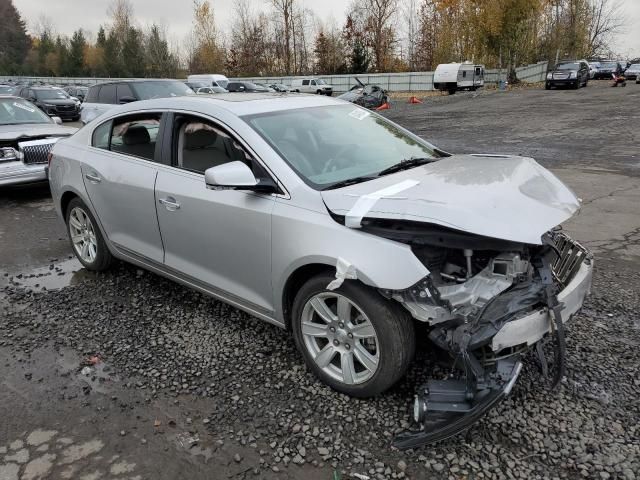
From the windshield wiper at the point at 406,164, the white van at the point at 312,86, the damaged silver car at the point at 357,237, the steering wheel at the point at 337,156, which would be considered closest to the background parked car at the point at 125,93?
the damaged silver car at the point at 357,237

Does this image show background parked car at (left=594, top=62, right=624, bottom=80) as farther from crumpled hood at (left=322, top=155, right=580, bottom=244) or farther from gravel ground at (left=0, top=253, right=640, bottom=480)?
crumpled hood at (left=322, top=155, right=580, bottom=244)

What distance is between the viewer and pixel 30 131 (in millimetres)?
8383

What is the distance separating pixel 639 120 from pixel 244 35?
56671 millimetres

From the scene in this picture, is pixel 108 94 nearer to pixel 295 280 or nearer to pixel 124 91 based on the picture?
pixel 124 91

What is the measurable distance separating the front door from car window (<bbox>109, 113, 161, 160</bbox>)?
300 mm

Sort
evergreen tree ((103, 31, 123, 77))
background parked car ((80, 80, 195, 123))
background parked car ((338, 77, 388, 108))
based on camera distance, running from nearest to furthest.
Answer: background parked car ((80, 80, 195, 123))
background parked car ((338, 77, 388, 108))
evergreen tree ((103, 31, 123, 77))

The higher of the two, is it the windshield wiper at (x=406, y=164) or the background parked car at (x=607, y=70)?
the background parked car at (x=607, y=70)

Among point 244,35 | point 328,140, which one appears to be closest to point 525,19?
point 244,35

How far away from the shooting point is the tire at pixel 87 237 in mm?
4754

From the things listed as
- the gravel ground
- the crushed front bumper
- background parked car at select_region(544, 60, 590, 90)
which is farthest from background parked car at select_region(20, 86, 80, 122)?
background parked car at select_region(544, 60, 590, 90)

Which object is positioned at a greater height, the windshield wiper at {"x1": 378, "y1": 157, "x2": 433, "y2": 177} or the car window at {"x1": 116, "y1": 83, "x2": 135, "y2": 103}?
the car window at {"x1": 116, "y1": 83, "x2": 135, "y2": 103}

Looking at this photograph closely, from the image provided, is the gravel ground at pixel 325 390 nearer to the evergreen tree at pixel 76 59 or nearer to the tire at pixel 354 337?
the tire at pixel 354 337

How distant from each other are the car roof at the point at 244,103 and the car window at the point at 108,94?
10.0m

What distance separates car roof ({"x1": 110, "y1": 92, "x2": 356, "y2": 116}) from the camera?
3.64 metres
